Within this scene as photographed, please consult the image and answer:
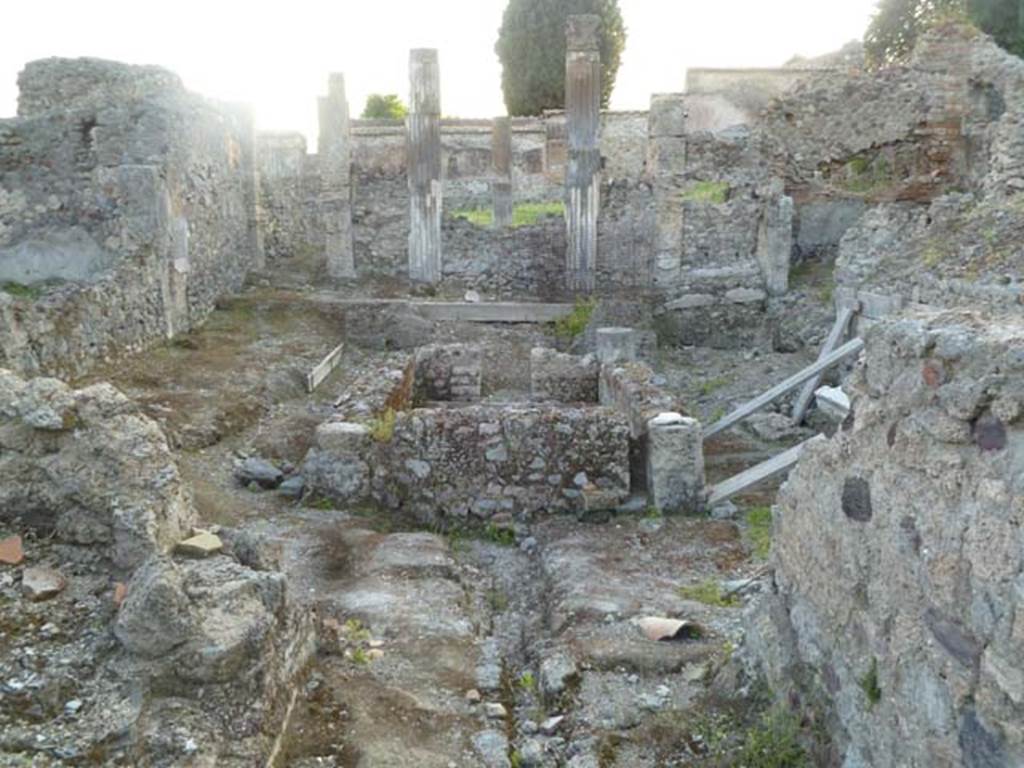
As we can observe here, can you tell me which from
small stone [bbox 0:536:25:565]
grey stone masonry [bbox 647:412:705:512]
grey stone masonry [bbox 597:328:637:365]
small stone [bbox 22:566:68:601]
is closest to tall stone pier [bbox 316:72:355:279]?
grey stone masonry [bbox 597:328:637:365]

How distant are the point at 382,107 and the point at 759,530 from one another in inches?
1427

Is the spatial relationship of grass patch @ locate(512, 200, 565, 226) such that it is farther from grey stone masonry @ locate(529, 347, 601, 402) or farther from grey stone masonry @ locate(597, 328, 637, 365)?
grey stone masonry @ locate(529, 347, 601, 402)

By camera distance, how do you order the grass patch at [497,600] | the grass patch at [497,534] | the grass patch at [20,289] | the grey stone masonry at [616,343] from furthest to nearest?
1. the grey stone masonry at [616,343]
2. the grass patch at [20,289]
3. the grass patch at [497,534]
4. the grass patch at [497,600]

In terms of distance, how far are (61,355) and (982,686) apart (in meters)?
8.59

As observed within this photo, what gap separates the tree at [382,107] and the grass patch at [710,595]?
119 feet

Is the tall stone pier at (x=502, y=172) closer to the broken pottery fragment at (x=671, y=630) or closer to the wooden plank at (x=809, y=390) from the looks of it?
the wooden plank at (x=809, y=390)

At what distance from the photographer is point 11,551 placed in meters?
4.02

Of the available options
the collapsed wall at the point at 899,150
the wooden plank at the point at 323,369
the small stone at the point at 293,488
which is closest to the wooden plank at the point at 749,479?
the small stone at the point at 293,488

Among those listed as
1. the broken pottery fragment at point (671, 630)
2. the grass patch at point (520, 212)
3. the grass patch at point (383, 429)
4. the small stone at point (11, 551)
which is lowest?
the broken pottery fragment at point (671, 630)

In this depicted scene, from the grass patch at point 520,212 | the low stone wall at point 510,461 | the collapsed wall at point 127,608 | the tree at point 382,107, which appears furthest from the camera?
the tree at point 382,107

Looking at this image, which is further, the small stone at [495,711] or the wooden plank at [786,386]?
the wooden plank at [786,386]

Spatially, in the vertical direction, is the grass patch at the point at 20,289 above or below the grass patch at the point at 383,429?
above

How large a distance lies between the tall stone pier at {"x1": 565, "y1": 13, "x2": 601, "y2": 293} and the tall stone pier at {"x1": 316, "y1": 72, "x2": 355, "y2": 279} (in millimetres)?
4521

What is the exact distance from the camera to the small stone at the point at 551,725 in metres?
4.24
